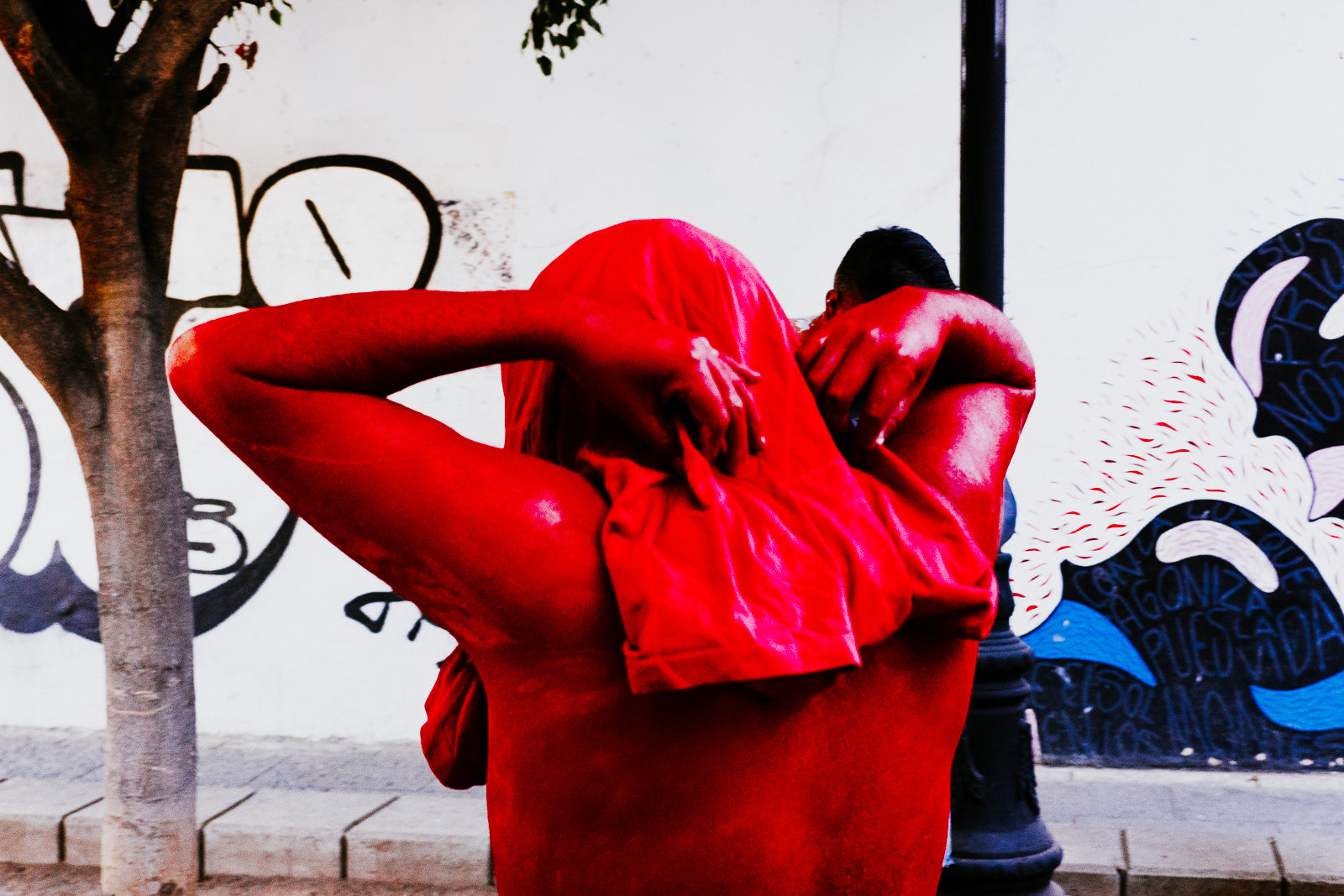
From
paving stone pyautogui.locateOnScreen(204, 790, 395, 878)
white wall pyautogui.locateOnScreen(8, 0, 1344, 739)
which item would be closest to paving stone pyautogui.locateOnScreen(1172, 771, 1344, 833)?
white wall pyautogui.locateOnScreen(8, 0, 1344, 739)

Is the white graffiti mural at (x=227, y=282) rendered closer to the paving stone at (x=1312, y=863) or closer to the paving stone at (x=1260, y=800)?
the paving stone at (x=1260, y=800)

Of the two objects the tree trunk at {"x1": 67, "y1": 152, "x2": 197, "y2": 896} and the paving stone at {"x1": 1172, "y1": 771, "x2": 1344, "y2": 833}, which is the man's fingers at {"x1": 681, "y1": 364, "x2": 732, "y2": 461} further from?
the paving stone at {"x1": 1172, "y1": 771, "x2": 1344, "y2": 833}

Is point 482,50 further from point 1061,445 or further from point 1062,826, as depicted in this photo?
point 1062,826

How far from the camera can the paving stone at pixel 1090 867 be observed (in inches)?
144

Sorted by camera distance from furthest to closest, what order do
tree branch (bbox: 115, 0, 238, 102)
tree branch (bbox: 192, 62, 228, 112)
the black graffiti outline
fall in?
the black graffiti outline < tree branch (bbox: 192, 62, 228, 112) < tree branch (bbox: 115, 0, 238, 102)

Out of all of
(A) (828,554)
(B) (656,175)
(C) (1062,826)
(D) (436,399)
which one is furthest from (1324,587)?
(A) (828,554)

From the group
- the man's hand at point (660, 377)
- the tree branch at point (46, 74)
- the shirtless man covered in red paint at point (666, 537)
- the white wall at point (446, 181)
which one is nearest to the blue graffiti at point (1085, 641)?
the white wall at point (446, 181)

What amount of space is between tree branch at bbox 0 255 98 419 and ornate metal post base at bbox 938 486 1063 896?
2512 millimetres

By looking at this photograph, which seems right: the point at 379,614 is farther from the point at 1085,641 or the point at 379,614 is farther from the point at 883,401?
the point at 883,401

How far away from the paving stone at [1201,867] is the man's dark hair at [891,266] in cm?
287

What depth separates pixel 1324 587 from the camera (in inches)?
187

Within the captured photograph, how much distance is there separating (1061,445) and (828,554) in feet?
13.7

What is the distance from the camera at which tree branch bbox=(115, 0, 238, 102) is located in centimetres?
306

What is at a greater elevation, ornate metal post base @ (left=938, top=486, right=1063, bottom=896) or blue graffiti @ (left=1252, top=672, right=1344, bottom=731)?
ornate metal post base @ (left=938, top=486, right=1063, bottom=896)
